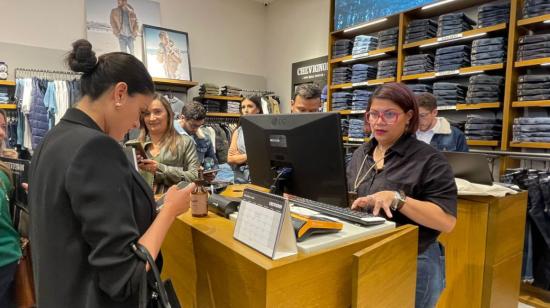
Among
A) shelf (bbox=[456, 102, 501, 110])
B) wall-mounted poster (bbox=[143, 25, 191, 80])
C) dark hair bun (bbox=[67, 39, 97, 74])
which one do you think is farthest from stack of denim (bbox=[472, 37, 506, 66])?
wall-mounted poster (bbox=[143, 25, 191, 80])

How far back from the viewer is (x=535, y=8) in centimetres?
297

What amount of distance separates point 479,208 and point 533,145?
1.52 meters

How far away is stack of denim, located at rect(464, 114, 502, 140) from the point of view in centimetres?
329

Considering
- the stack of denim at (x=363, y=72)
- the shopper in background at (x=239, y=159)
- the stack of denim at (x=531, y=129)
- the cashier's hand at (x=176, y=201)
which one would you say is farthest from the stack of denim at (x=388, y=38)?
the cashier's hand at (x=176, y=201)

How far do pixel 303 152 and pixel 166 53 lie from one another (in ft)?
15.7

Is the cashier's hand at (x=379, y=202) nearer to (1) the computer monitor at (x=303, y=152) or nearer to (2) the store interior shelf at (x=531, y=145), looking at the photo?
(1) the computer monitor at (x=303, y=152)

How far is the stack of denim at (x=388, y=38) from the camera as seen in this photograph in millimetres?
4129

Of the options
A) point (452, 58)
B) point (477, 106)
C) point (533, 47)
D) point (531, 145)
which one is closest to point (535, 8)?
point (533, 47)

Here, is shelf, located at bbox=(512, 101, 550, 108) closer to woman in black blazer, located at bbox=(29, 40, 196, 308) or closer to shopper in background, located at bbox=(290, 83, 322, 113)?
shopper in background, located at bbox=(290, 83, 322, 113)

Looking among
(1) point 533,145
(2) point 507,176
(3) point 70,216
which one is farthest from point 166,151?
(1) point 533,145

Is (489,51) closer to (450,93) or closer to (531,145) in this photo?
(450,93)

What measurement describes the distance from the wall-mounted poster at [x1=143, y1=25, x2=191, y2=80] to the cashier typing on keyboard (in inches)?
171

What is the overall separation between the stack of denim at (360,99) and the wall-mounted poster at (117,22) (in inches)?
125

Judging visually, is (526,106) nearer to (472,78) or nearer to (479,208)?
(472,78)
